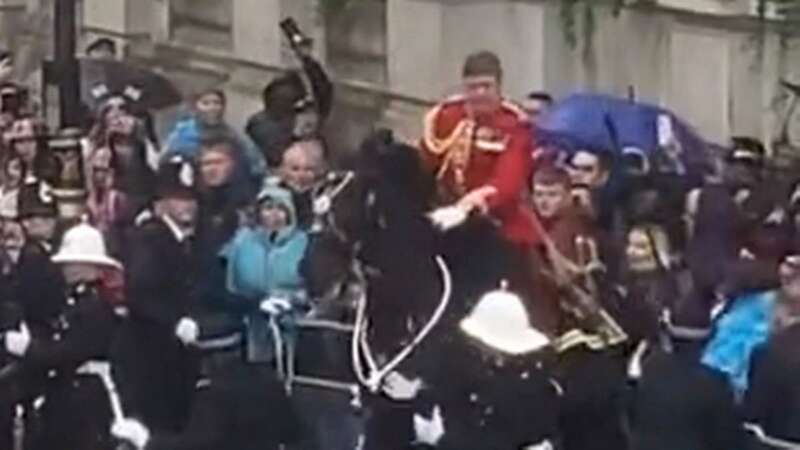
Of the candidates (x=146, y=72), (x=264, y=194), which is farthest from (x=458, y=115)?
(x=146, y=72)

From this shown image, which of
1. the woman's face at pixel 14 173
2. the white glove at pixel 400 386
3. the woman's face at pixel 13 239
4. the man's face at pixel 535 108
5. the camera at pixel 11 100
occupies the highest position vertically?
the man's face at pixel 535 108

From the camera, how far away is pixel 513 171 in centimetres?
1694

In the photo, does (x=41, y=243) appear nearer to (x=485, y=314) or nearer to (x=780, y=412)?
(x=485, y=314)

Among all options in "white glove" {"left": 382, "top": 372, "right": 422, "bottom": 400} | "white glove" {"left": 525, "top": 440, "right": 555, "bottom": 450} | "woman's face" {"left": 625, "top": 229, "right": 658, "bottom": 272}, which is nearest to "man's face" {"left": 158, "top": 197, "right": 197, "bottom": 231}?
"white glove" {"left": 382, "top": 372, "right": 422, "bottom": 400}

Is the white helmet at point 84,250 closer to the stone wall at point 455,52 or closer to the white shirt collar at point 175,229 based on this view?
the white shirt collar at point 175,229

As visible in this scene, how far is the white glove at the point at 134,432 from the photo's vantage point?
16.2m

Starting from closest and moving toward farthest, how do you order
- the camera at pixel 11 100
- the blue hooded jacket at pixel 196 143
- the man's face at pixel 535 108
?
the blue hooded jacket at pixel 196 143, the man's face at pixel 535 108, the camera at pixel 11 100

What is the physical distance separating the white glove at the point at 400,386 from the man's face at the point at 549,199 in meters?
1.10

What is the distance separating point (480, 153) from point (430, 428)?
178cm

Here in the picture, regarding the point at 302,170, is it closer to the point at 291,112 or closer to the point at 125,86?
the point at 291,112

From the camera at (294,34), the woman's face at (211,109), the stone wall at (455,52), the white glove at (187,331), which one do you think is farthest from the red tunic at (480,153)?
the camera at (294,34)

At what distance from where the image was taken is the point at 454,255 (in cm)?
1622

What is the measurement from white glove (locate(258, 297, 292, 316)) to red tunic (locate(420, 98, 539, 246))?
0.87 metres

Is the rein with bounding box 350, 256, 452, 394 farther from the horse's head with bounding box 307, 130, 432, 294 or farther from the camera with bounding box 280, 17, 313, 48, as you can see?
the camera with bounding box 280, 17, 313, 48
